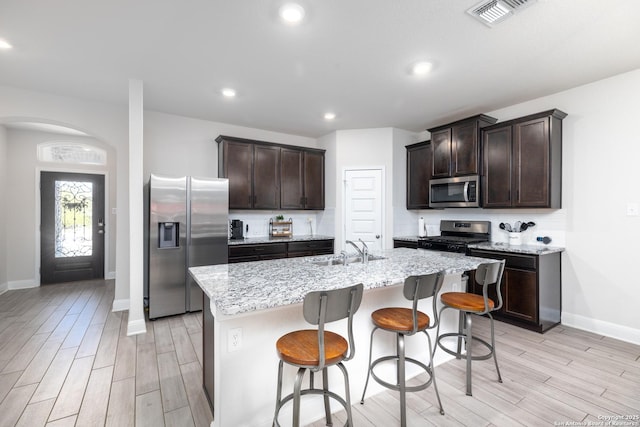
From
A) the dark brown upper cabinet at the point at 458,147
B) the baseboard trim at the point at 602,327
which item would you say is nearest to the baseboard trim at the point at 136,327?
the dark brown upper cabinet at the point at 458,147

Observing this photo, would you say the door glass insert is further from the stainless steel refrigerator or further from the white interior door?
the white interior door

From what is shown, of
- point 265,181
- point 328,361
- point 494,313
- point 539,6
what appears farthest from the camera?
point 265,181

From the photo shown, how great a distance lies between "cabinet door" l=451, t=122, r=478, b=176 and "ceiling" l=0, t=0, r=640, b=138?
0.33 m

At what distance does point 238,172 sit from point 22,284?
4.05m

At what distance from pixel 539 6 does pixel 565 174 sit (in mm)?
2173

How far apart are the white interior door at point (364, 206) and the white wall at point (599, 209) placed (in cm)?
218

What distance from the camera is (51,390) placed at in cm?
212

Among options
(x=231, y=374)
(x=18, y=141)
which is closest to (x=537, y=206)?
(x=231, y=374)

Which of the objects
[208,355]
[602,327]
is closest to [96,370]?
[208,355]

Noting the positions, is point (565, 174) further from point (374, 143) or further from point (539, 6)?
point (374, 143)

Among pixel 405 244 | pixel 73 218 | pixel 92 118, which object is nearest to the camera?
pixel 92 118

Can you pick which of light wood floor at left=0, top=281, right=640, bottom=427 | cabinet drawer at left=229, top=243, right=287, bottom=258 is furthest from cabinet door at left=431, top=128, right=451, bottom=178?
cabinet drawer at left=229, top=243, right=287, bottom=258

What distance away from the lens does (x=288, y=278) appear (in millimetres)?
1839

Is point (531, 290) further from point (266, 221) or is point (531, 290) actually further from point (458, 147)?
point (266, 221)
